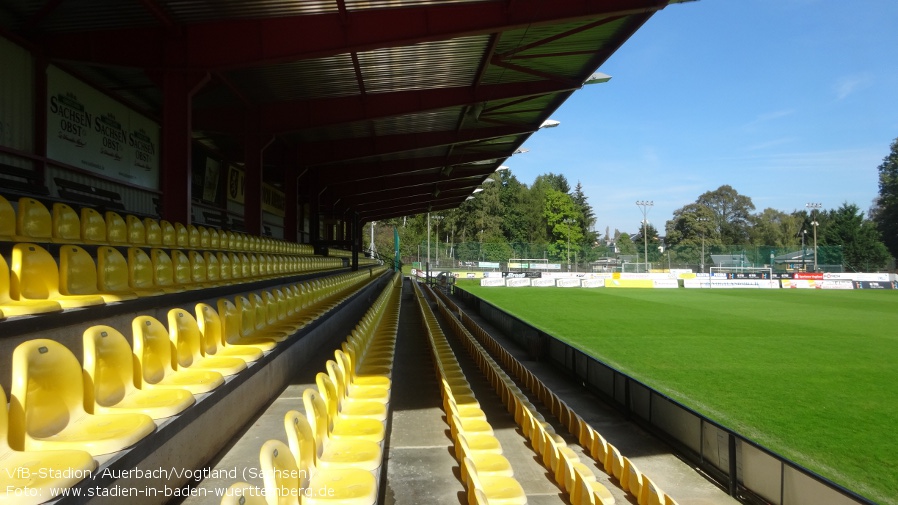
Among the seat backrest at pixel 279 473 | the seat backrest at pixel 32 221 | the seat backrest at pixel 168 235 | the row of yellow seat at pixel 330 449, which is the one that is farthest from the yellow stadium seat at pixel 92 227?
the seat backrest at pixel 279 473

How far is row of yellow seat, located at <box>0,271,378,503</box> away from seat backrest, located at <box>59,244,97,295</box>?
800mm

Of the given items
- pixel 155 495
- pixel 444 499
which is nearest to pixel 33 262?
pixel 155 495

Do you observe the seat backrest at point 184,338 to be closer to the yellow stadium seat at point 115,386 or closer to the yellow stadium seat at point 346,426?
the yellow stadium seat at point 115,386

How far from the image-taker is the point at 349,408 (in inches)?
157

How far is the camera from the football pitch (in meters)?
6.86

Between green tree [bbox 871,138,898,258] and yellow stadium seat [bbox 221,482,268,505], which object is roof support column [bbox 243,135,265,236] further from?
green tree [bbox 871,138,898,258]

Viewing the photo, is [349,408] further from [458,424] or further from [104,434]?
[104,434]

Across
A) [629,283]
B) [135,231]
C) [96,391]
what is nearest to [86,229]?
[135,231]

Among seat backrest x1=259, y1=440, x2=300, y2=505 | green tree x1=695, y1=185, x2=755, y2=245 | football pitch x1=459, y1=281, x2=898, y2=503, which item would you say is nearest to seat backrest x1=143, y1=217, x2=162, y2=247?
seat backrest x1=259, y1=440, x2=300, y2=505

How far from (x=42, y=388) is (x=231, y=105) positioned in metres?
11.2

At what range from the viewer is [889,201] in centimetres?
5625

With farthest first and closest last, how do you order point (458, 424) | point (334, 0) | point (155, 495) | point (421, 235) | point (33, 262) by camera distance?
1. point (421, 235)
2. point (334, 0)
3. point (458, 424)
4. point (33, 262)
5. point (155, 495)

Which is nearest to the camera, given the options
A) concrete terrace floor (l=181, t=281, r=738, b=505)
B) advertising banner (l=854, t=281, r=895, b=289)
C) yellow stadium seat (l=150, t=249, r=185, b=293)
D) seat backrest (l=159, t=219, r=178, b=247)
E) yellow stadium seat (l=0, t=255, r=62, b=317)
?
yellow stadium seat (l=0, t=255, r=62, b=317)

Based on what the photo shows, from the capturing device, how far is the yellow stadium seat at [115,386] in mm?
2461
